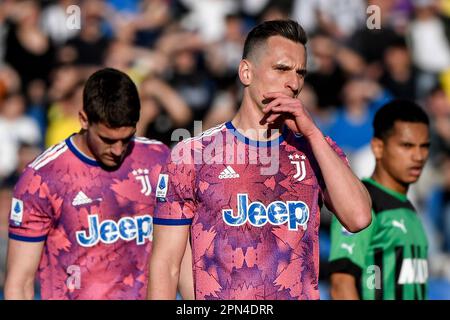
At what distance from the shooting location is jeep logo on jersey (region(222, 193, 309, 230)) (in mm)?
5551

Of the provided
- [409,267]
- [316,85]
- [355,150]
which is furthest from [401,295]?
[316,85]

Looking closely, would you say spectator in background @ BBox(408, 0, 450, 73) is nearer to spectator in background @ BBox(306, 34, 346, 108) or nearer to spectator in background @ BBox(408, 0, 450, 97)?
spectator in background @ BBox(408, 0, 450, 97)

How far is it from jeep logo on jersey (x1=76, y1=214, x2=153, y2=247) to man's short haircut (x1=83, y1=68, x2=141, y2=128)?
2.37 ft

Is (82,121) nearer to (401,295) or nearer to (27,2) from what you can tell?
(401,295)

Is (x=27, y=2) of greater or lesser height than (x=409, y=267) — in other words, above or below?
above

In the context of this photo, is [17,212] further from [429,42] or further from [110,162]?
[429,42]

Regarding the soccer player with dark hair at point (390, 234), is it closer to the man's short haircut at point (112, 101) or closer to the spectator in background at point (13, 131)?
the man's short haircut at point (112, 101)

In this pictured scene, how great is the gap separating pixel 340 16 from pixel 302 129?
713cm

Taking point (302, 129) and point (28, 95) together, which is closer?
point (302, 129)

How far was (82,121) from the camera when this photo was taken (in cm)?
702

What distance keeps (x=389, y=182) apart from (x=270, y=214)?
2281 mm

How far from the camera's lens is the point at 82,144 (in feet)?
23.5

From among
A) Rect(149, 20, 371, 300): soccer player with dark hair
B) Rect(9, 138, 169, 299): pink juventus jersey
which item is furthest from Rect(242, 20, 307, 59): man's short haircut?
Rect(9, 138, 169, 299): pink juventus jersey
